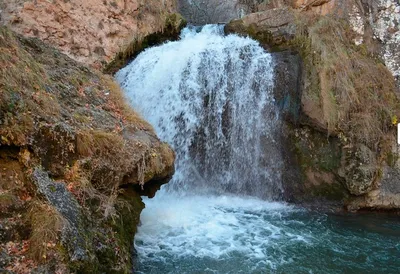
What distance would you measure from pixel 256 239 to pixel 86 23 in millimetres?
6957

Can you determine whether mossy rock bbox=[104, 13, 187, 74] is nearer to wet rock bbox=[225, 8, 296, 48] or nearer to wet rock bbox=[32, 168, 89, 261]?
wet rock bbox=[225, 8, 296, 48]

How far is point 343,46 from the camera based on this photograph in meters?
9.53

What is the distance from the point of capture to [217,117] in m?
9.17

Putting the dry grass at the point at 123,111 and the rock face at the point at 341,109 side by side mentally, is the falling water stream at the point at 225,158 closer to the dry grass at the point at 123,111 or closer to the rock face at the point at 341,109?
the rock face at the point at 341,109

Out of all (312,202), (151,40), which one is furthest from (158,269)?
(151,40)

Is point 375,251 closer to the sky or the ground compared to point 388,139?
closer to the ground

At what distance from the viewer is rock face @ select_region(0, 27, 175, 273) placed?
12.6ft

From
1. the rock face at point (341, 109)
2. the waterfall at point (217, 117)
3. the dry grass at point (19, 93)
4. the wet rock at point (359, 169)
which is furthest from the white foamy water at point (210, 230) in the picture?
the dry grass at point (19, 93)

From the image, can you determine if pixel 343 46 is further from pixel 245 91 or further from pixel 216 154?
pixel 216 154

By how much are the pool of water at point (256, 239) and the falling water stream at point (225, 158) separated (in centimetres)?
2

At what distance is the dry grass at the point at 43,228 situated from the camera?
146 inches

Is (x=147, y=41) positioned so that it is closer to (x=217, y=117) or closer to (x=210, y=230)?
(x=217, y=117)

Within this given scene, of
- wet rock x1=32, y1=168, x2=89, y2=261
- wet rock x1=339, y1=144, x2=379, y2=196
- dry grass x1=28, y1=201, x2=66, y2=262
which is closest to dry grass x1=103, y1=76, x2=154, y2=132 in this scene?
wet rock x1=32, y1=168, x2=89, y2=261

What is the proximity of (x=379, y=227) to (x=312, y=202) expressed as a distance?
5.33 ft
